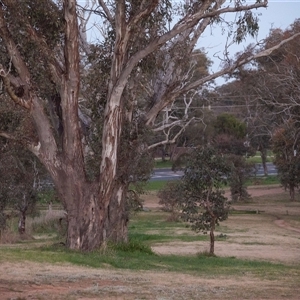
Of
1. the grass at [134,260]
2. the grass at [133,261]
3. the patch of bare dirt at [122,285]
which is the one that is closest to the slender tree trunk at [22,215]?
the grass at [134,260]

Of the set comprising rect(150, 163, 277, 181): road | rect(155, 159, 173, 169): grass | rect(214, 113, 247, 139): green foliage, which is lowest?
rect(150, 163, 277, 181): road

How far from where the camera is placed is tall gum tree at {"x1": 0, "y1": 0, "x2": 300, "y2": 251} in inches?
666

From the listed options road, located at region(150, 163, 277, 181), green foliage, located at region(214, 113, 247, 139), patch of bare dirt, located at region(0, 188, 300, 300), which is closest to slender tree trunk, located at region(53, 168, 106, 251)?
patch of bare dirt, located at region(0, 188, 300, 300)

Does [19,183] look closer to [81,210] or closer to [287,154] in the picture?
[81,210]

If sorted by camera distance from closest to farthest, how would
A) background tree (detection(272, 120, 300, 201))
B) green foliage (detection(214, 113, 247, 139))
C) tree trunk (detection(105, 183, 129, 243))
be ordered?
1. tree trunk (detection(105, 183, 129, 243))
2. background tree (detection(272, 120, 300, 201))
3. green foliage (detection(214, 113, 247, 139))

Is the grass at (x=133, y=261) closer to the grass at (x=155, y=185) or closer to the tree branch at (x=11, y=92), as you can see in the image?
the tree branch at (x=11, y=92)

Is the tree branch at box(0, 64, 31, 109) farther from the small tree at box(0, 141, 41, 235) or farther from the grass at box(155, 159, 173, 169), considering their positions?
the grass at box(155, 159, 173, 169)

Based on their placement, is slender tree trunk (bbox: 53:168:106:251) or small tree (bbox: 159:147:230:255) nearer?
slender tree trunk (bbox: 53:168:106:251)

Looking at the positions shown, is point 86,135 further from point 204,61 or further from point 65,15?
point 204,61

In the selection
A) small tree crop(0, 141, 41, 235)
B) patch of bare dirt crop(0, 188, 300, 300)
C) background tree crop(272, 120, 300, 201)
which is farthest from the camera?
background tree crop(272, 120, 300, 201)

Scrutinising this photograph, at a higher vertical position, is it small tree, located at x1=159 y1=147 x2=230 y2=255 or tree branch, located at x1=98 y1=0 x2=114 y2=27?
tree branch, located at x1=98 y1=0 x2=114 y2=27

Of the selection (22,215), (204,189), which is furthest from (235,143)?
(204,189)

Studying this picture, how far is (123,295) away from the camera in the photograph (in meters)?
11.0

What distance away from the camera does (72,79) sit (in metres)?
17.4
